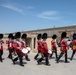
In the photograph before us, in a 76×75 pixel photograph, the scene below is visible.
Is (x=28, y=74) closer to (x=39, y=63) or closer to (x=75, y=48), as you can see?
(x=39, y=63)

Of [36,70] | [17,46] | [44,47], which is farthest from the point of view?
[44,47]

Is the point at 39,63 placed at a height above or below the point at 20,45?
below

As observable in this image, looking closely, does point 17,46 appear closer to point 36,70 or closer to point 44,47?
point 44,47

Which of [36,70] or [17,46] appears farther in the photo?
[17,46]

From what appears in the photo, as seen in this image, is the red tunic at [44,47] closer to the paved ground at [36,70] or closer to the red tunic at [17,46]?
the paved ground at [36,70]

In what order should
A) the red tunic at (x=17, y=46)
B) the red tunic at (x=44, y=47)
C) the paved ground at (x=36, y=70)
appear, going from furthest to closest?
the red tunic at (x=44, y=47), the red tunic at (x=17, y=46), the paved ground at (x=36, y=70)

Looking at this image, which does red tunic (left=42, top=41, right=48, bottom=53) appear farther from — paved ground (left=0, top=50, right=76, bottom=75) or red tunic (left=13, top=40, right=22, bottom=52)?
red tunic (left=13, top=40, right=22, bottom=52)

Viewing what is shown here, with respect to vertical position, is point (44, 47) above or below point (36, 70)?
above

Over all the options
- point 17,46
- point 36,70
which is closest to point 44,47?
point 17,46

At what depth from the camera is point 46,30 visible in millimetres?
59812

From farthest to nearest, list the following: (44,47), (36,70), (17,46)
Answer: (44,47) → (17,46) → (36,70)

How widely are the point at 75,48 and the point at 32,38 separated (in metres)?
18.4

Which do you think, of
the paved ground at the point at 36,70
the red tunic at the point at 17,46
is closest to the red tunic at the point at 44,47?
the paved ground at the point at 36,70

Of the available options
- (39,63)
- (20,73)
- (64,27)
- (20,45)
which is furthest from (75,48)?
(64,27)
